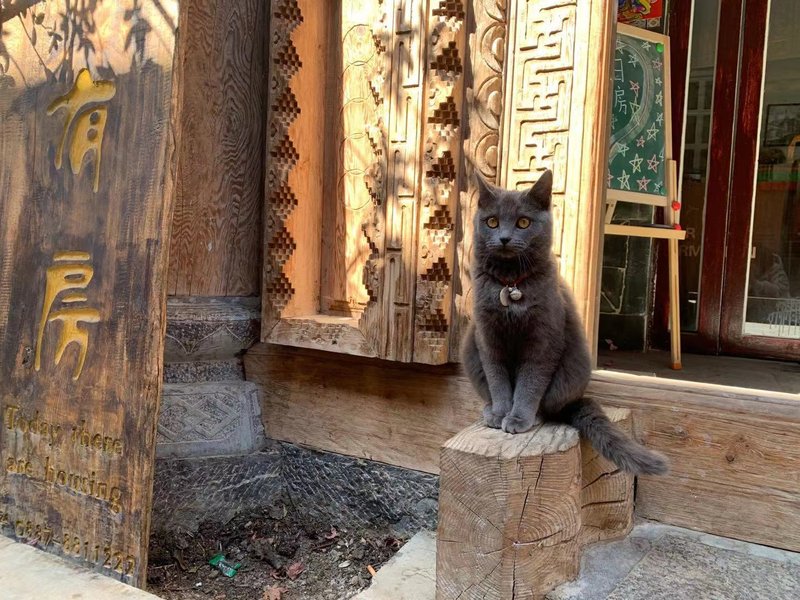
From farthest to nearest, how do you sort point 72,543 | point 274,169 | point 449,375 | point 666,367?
point 666,367
point 274,169
point 449,375
point 72,543

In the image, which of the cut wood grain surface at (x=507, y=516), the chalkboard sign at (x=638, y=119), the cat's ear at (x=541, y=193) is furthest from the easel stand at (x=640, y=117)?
the cut wood grain surface at (x=507, y=516)

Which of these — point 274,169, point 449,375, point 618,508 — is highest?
point 274,169

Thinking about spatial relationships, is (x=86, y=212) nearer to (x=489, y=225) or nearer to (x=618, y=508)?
(x=489, y=225)

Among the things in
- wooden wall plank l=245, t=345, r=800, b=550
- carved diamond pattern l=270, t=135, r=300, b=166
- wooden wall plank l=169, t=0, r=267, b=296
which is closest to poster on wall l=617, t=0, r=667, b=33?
wooden wall plank l=169, t=0, r=267, b=296

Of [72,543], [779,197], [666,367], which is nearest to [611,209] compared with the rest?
[666,367]

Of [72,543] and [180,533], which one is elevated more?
[72,543]

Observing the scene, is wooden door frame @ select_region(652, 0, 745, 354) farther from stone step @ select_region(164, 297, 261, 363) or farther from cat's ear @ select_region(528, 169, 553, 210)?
stone step @ select_region(164, 297, 261, 363)

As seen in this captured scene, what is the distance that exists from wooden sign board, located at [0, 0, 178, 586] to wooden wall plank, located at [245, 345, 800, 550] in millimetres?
946

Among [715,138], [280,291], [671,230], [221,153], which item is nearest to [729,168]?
[715,138]

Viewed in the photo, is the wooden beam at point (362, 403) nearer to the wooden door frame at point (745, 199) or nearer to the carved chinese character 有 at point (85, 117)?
the carved chinese character 有 at point (85, 117)

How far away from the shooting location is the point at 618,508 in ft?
6.51

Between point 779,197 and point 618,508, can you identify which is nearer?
point 618,508

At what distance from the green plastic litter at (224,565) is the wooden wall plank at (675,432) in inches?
26.0

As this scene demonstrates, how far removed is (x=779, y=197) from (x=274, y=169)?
11.6 feet
